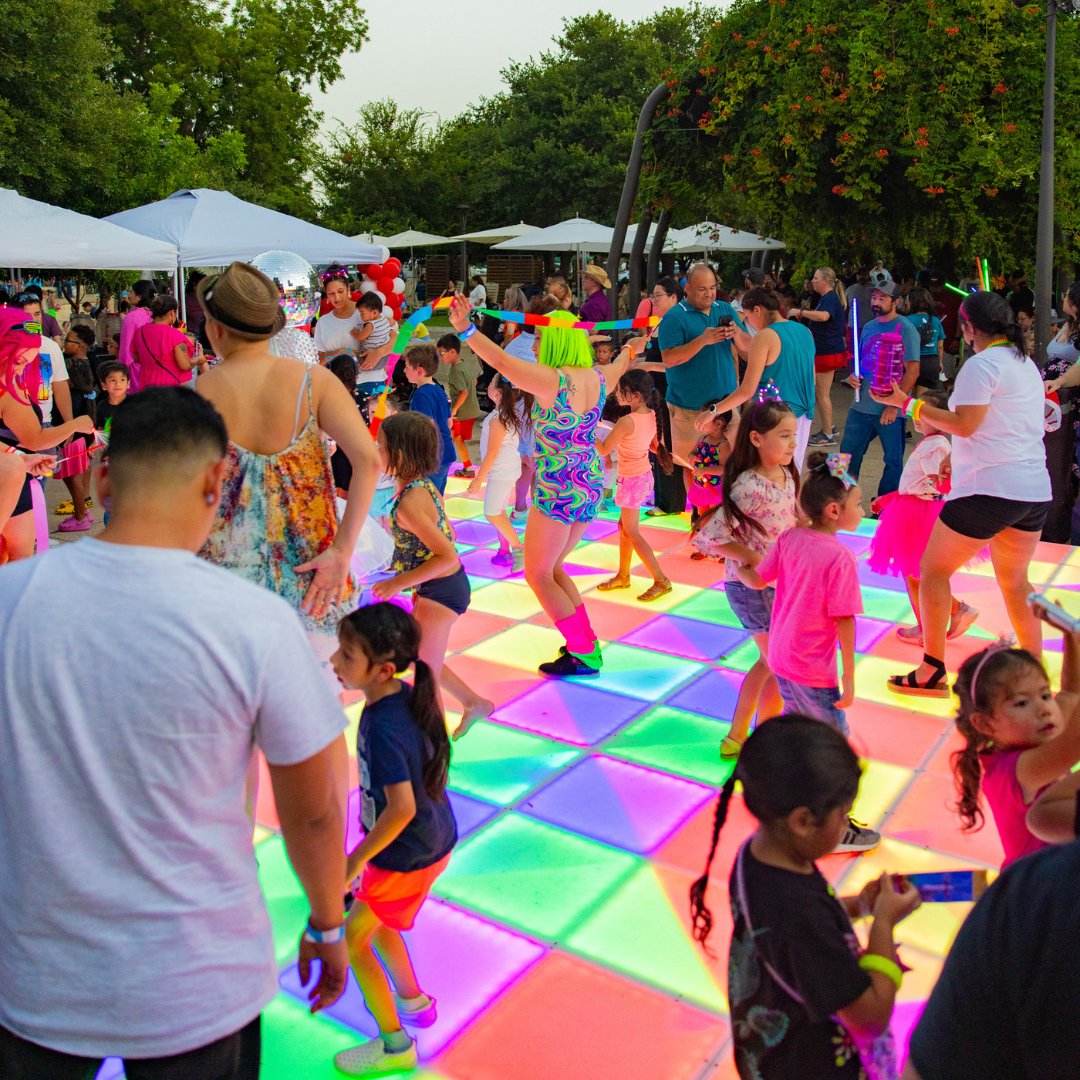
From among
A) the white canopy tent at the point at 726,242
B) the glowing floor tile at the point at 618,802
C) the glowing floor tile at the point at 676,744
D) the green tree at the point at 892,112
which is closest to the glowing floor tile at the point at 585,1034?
the glowing floor tile at the point at 618,802

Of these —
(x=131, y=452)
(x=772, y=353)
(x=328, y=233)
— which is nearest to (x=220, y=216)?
(x=328, y=233)

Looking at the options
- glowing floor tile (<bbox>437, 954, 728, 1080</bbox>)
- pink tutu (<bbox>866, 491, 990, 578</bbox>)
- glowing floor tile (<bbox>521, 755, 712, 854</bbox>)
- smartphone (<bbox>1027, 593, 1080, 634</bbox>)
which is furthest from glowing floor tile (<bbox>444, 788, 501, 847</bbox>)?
pink tutu (<bbox>866, 491, 990, 578</bbox>)

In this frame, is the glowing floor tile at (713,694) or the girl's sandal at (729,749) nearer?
the girl's sandal at (729,749)

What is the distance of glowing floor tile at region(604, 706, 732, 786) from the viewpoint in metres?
4.13

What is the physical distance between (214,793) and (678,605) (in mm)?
4714

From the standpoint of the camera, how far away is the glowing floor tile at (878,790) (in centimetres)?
379

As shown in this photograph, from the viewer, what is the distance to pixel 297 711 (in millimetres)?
1587

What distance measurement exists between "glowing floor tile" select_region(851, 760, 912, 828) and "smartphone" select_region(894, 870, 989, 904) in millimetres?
1840

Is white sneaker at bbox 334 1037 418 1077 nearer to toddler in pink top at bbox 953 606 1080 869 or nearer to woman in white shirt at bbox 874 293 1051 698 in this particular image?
toddler in pink top at bbox 953 606 1080 869

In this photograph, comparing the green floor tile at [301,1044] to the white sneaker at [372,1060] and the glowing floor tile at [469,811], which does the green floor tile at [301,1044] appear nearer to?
the white sneaker at [372,1060]

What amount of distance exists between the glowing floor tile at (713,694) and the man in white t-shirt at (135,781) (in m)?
3.30

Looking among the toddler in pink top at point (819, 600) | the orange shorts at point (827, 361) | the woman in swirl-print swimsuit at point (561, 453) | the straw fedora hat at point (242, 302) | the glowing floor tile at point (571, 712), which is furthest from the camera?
the orange shorts at point (827, 361)

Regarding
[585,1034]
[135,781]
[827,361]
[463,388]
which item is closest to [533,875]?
[585,1034]

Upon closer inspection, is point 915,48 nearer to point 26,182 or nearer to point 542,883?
point 542,883
